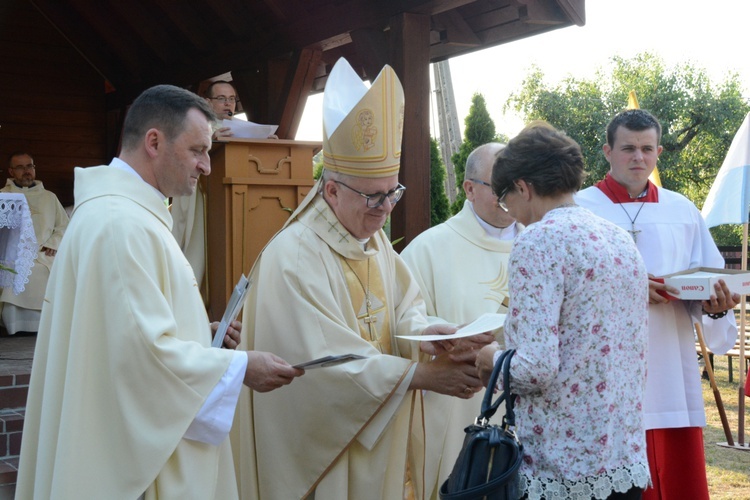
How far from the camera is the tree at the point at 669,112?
2706 cm

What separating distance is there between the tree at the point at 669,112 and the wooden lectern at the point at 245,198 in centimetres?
2191

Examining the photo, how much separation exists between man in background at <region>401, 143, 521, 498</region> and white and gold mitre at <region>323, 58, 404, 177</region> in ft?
2.78

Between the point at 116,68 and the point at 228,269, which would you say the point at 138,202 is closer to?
the point at 228,269

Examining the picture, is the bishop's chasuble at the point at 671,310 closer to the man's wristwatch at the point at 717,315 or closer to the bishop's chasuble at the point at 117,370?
the man's wristwatch at the point at 717,315

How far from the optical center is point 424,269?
416cm

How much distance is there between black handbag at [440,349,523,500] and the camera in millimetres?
2297

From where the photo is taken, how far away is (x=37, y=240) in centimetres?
851

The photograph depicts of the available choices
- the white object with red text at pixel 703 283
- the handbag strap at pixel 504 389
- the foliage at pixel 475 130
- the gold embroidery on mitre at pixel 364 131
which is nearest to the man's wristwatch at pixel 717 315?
the white object with red text at pixel 703 283

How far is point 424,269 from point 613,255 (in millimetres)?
1786

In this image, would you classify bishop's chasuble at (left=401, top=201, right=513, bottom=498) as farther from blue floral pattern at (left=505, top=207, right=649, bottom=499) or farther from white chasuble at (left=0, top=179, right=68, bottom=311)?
white chasuble at (left=0, top=179, right=68, bottom=311)

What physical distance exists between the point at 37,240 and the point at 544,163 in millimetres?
7077

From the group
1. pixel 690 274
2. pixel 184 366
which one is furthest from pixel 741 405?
pixel 184 366

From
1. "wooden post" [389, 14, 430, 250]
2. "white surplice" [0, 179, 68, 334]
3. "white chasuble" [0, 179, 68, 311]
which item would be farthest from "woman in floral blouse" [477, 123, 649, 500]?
"white chasuble" [0, 179, 68, 311]

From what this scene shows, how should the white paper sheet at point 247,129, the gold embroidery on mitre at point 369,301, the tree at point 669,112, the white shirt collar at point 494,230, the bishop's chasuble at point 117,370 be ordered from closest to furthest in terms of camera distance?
the bishop's chasuble at point 117,370, the gold embroidery on mitre at point 369,301, the white shirt collar at point 494,230, the white paper sheet at point 247,129, the tree at point 669,112
